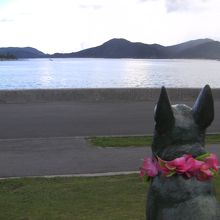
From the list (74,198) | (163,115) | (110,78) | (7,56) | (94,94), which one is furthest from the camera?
(7,56)

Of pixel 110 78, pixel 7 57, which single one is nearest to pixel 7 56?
pixel 7 57

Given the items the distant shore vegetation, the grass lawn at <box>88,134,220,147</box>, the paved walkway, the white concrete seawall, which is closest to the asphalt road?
the white concrete seawall

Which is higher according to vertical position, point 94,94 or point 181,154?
point 181,154

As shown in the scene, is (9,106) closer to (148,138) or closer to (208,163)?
(148,138)

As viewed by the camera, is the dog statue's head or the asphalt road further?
the asphalt road

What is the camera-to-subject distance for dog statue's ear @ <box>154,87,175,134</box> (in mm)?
3258

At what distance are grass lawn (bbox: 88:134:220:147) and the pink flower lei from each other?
8605 millimetres

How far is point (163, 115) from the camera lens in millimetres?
3320

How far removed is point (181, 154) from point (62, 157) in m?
7.62

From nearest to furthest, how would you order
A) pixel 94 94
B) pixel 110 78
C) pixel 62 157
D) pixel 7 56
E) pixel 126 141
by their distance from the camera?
pixel 62 157 < pixel 126 141 < pixel 94 94 < pixel 110 78 < pixel 7 56

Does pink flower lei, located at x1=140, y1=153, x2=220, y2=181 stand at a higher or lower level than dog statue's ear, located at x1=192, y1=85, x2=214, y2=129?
lower

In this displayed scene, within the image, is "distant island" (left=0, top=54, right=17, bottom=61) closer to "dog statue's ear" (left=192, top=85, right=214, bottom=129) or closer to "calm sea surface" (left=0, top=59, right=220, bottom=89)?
"calm sea surface" (left=0, top=59, right=220, bottom=89)

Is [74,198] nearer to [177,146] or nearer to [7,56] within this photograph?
[177,146]

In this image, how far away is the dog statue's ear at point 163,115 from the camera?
10.7 ft
